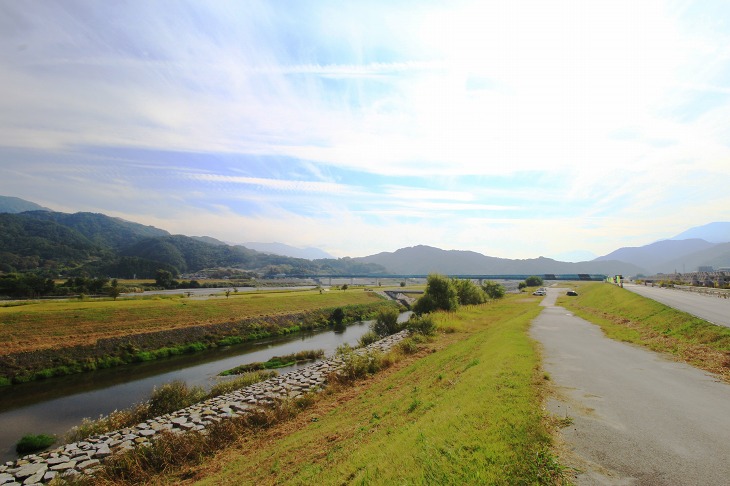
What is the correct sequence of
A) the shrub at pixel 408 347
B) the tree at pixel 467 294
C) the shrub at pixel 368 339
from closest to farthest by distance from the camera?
the shrub at pixel 408 347, the shrub at pixel 368 339, the tree at pixel 467 294

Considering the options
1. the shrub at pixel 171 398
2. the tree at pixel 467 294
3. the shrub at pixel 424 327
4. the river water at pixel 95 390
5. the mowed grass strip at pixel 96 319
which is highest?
the tree at pixel 467 294

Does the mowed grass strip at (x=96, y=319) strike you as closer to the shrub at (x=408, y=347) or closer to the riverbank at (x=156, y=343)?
the riverbank at (x=156, y=343)

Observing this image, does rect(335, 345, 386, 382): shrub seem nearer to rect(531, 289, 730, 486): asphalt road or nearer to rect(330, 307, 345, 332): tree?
rect(531, 289, 730, 486): asphalt road

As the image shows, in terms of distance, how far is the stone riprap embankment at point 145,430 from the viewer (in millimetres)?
13703

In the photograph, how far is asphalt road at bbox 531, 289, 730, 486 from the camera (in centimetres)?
653

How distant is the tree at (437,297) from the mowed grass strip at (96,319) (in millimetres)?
26127

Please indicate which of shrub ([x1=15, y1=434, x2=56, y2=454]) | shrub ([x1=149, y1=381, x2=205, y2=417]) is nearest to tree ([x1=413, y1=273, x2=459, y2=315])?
shrub ([x1=149, y1=381, x2=205, y2=417])

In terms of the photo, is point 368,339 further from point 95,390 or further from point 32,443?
point 32,443

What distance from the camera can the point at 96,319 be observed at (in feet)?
131

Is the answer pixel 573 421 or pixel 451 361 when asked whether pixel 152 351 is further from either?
pixel 573 421

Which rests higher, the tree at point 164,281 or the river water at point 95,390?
the tree at point 164,281

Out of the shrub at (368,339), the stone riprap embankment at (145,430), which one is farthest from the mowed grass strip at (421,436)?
the shrub at (368,339)

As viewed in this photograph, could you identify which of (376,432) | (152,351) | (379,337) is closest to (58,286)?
(152,351)

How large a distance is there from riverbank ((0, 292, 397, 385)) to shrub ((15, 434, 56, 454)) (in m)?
14.6
